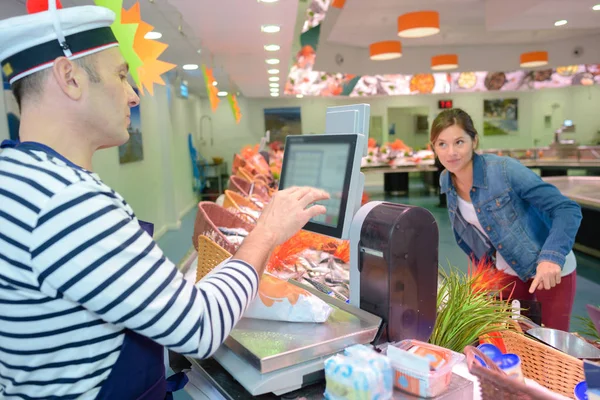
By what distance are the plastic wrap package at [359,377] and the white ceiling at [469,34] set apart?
7496mm

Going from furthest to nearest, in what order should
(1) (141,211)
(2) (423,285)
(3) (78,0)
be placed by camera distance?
(1) (141,211), (3) (78,0), (2) (423,285)

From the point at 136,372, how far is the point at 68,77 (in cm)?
63

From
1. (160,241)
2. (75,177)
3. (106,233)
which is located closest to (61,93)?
(75,177)

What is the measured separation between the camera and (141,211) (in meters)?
7.51

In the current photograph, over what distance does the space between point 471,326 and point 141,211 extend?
21.9 feet

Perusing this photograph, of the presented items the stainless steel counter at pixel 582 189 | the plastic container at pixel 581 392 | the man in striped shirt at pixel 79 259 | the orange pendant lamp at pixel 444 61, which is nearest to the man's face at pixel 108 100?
the man in striped shirt at pixel 79 259

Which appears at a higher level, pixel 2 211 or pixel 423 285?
pixel 2 211

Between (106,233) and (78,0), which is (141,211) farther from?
(106,233)

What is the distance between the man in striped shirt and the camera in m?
0.85

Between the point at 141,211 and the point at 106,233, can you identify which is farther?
the point at 141,211

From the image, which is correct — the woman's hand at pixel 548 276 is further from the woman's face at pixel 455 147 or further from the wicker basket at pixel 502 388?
the wicker basket at pixel 502 388

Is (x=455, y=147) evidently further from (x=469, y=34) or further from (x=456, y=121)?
(x=469, y=34)

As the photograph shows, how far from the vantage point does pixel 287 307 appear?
1284mm

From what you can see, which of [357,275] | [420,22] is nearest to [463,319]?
[357,275]
